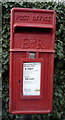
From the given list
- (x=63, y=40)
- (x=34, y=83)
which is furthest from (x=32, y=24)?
(x=63, y=40)

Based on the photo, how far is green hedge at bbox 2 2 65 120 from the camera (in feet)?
9.14

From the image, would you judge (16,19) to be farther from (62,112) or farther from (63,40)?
(62,112)

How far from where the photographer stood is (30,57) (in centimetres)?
203

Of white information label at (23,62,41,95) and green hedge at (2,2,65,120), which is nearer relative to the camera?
white information label at (23,62,41,95)

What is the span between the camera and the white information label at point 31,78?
6.68 ft

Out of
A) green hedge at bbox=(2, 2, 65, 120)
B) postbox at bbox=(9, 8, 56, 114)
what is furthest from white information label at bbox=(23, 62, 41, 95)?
green hedge at bbox=(2, 2, 65, 120)

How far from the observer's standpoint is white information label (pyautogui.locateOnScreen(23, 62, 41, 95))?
204 centimetres

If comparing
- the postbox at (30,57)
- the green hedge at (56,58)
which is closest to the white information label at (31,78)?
the postbox at (30,57)

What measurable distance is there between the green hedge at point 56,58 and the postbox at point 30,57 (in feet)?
2.57

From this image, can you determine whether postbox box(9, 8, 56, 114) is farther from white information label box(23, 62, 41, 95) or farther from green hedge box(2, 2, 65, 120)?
green hedge box(2, 2, 65, 120)

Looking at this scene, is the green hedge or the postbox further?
the green hedge

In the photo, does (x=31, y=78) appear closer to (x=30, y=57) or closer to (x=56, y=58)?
(x=30, y=57)

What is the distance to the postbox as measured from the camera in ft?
6.54

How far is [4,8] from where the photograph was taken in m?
2.79
